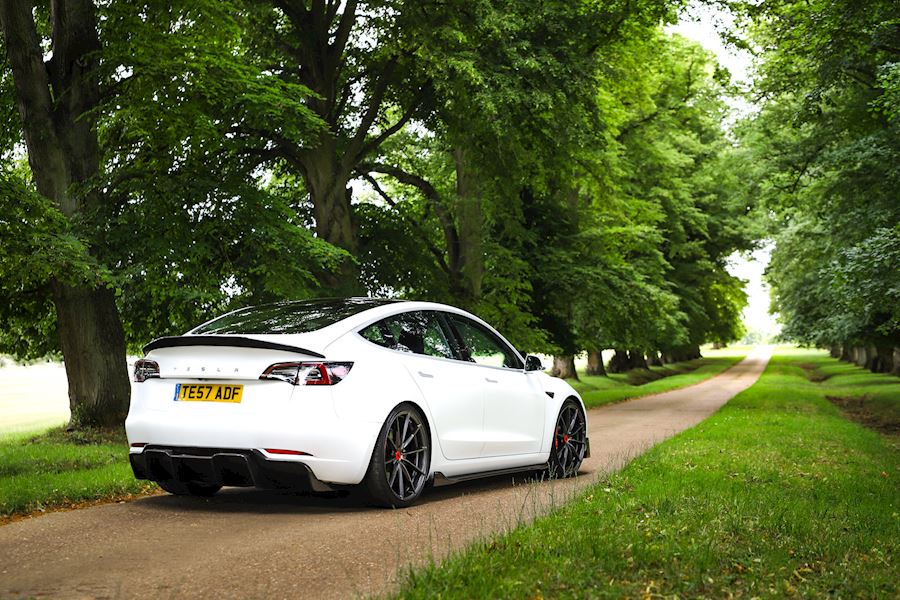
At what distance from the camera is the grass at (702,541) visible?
480 centimetres

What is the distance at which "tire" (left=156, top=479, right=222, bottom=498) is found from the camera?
8.33 m

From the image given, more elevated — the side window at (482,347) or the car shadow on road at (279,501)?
the side window at (482,347)

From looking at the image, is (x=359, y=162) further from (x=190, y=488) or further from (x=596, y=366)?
(x=596, y=366)

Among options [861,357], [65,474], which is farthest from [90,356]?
[861,357]

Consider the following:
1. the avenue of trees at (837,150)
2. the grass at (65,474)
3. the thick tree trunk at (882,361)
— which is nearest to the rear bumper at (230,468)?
the grass at (65,474)

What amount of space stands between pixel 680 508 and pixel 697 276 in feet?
143

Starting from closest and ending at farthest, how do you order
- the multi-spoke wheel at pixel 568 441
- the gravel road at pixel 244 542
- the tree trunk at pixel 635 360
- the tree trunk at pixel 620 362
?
1. the gravel road at pixel 244 542
2. the multi-spoke wheel at pixel 568 441
3. the tree trunk at pixel 620 362
4. the tree trunk at pixel 635 360

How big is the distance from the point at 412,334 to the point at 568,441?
276 centimetres

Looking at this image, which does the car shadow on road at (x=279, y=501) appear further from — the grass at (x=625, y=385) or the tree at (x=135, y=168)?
the grass at (x=625, y=385)

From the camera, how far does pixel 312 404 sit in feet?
23.2

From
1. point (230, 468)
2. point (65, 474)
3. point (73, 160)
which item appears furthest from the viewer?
point (73, 160)

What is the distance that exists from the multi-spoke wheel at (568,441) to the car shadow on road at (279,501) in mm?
802

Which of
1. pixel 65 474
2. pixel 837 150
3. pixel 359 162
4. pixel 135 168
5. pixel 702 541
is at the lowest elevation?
pixel 702 541

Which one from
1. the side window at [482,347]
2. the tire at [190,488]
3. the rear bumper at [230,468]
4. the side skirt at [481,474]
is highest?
the side window at [482,347]
